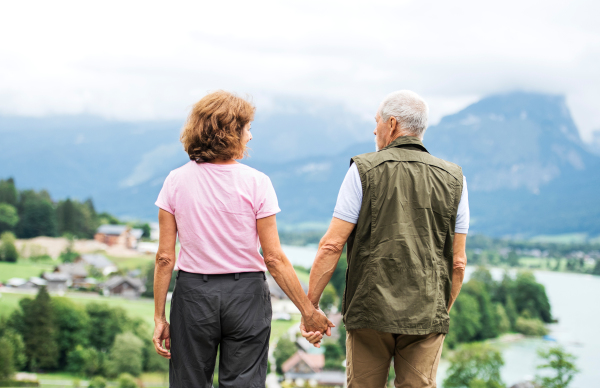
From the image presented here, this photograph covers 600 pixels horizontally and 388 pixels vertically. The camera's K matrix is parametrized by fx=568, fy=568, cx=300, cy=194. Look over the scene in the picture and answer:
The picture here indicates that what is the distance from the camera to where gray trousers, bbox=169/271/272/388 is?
2633 millimetres

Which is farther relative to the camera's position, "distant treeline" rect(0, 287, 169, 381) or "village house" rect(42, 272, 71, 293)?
"village house" rect(42, 272, 71, 293)

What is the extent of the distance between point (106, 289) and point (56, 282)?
6.61 metres

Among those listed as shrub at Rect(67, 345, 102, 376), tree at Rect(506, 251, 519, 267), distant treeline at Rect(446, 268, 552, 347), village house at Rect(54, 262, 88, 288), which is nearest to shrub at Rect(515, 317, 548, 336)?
distant treeline at Rect(446, 268, 552, 347)

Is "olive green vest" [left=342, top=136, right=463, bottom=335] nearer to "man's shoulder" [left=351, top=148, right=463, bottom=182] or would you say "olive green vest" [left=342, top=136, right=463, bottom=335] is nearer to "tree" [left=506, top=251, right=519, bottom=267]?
"man's shoulder" [left=351, top=148, right=463, bottom=182]

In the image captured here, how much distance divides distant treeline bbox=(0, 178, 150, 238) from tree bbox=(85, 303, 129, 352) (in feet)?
131

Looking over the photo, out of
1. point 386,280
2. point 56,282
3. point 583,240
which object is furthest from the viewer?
point 583,240

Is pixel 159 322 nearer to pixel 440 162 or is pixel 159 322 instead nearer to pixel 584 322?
pixel 440 162

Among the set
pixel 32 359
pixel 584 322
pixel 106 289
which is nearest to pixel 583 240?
pixel 584 322

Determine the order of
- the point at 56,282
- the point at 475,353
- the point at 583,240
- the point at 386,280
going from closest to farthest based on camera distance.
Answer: the point at 386,280 < the point at 475,353 < the point at 56,282 < the point at 583,240

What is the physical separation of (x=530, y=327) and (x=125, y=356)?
44.4 meters

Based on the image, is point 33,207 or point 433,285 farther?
point 33,207

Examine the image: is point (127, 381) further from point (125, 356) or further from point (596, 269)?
point (596, 269)

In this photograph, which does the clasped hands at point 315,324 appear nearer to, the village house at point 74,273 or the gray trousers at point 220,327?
the gray trousers at point 220,327

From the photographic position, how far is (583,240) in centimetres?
17025
